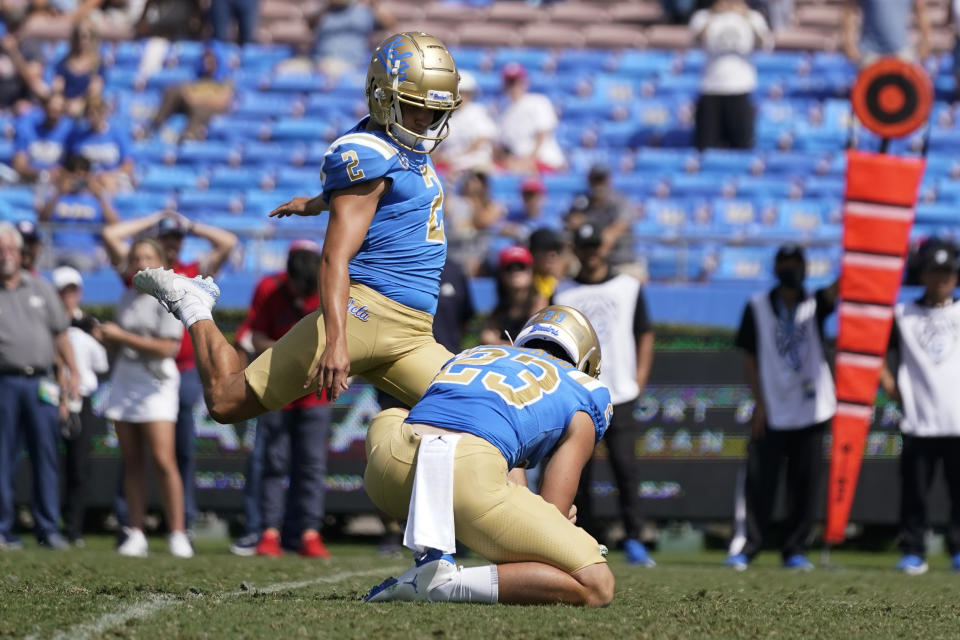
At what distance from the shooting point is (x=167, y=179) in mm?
15422

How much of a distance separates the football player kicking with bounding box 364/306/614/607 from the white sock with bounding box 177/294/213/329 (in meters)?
0.93

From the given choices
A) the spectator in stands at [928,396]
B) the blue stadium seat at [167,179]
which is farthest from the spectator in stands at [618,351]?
the blue stadium seat at [167,179]

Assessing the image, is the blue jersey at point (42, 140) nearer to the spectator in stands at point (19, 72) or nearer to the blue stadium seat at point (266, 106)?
the spectator in stands at point (19, 72)

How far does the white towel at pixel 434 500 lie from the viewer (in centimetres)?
488

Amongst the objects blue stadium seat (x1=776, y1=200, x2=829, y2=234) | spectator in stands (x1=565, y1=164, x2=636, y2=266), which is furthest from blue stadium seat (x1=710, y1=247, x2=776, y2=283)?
blue stadium seat (x1=776, y1=200, x2=829, y2=234)

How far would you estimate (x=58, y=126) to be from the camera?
1498cm

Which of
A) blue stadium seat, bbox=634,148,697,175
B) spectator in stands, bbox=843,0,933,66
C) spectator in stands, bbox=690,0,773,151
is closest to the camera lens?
spectator in stands, bbox=690,0,773,151

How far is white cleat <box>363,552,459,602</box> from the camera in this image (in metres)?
5.09

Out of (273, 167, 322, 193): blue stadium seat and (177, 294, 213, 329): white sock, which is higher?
(177, 294, 213, 329): white sock

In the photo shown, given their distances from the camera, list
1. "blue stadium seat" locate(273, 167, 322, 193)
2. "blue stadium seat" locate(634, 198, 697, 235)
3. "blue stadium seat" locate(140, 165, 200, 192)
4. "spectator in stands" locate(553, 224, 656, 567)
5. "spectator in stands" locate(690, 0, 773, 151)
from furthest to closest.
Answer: "blue stadium seat" locate(140, 165, 200, 192)
"blue stadium seat" locate(273, 167, 322, 193)
"spectator in stands" locate(690, 0, 773, 151)
"blue stadium seat" locate(634, 198, 697, 235)
"spectator in stands" locate(553, 224, 656, 567)

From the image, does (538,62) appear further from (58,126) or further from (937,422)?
(937,422)

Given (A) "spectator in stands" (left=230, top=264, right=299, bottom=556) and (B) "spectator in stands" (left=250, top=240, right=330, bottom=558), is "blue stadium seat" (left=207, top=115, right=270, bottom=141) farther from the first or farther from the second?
(B) "spectator in stands" (left=250, top=240, right=330, bottom=558)

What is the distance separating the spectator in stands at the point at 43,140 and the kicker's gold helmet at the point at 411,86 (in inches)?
381

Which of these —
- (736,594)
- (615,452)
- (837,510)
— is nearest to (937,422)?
(837,510)
